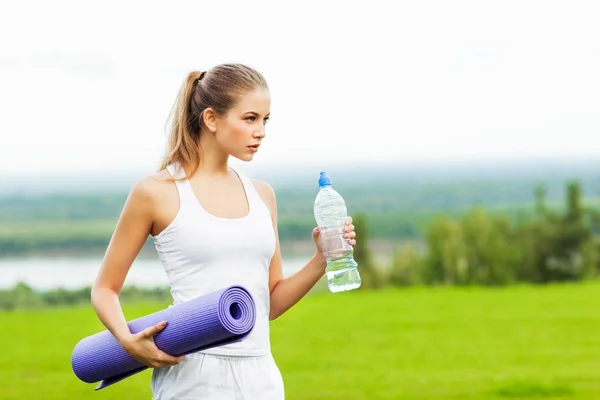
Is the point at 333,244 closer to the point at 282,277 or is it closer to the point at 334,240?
the point at 334,240

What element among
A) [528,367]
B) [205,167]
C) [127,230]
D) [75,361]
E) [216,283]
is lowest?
[528,367]

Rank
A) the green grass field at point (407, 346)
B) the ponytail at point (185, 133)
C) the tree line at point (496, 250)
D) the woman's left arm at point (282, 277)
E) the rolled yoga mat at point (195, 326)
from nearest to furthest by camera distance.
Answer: the rolled yoga mat at point (195, 326) → the ponytail at point (185, 133) → the woman's left arm at point (282, 277) → the green grass field at point (407, 346) → the tree line at point (496, 250)

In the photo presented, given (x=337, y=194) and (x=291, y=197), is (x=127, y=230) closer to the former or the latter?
(x=337, y=194)

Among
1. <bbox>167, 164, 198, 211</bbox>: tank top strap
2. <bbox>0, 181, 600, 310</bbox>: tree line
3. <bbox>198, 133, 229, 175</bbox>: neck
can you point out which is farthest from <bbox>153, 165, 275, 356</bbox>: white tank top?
<bbox>0, 181, 600, 310</bbox>: tree line

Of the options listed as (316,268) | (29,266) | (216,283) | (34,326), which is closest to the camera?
(216,283)

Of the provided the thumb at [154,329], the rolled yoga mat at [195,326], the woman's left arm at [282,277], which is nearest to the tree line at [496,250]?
the woman's left arm at [282,277]

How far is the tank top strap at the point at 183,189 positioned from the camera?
277 centimetres

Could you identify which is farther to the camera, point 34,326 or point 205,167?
point 34,326

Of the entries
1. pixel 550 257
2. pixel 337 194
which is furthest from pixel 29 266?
pixel 337 194

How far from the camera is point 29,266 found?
634 inches

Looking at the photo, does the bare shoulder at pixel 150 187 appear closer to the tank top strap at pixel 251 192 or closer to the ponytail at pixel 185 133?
the ponytail at pixel 185 133

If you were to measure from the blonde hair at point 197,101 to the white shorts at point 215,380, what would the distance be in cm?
56

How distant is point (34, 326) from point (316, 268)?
10.6 meters

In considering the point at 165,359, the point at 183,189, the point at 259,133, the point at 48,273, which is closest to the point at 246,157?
the point at 259,133
